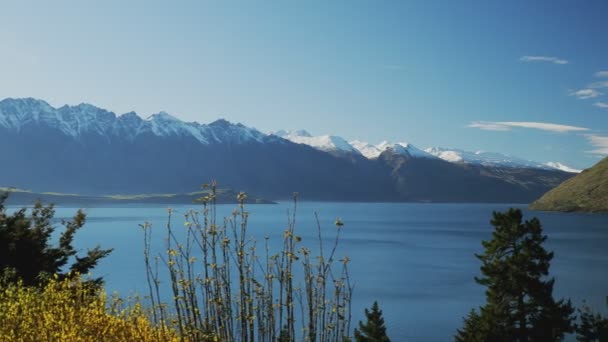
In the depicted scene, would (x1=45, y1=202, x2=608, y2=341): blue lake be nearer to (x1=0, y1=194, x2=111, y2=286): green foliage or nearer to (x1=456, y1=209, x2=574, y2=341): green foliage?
(x1=0, y1=194, x2=111, y2=286): green foliage

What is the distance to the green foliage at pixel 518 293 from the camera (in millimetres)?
21000

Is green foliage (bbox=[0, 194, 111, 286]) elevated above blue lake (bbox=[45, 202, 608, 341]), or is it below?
above

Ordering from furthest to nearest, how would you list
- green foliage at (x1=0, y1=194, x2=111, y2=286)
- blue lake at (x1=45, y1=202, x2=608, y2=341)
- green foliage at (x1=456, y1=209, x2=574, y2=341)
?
blue lake at (x1=45, y1=202, x2=608, y2=341) → green foliage at (x1=456, y1=209, x2=574, y2=341) → green foliage at (x1=0, y1=194, x2=111, y2=286)

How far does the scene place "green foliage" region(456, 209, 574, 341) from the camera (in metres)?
21.0

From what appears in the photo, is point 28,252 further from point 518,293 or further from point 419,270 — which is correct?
point 419,270

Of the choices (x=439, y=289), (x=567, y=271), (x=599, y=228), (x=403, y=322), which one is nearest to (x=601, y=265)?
(x=567, y=271)

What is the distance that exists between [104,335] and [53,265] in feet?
38.3

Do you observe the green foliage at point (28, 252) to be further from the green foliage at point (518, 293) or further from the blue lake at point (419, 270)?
the green foliage at point (518, 293)

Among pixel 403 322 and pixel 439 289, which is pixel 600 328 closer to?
pixel 403 322

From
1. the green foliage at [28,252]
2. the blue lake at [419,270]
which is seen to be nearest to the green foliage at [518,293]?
the blue lake at [419,270]

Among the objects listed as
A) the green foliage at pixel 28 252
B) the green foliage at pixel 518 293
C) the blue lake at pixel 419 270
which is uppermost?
the green foliage at pixel 28 252

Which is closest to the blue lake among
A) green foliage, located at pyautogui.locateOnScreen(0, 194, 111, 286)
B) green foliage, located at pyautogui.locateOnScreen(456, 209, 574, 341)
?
green foliage, located at pyautogui.locateOnScreen(0, 194, 111, 286)

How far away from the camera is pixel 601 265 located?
7662 cm

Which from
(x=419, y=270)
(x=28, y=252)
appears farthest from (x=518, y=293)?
(x=419, y=270)
